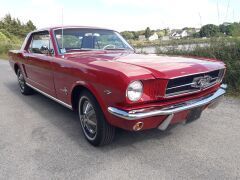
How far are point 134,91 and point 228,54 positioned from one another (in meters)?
3.93

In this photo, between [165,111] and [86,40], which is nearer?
[165,111]

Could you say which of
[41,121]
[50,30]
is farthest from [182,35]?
[41,121]

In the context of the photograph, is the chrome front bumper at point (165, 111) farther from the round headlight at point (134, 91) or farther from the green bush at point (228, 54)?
the green bush at point (228, 54)

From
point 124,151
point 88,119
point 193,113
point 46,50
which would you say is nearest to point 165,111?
point 193,113

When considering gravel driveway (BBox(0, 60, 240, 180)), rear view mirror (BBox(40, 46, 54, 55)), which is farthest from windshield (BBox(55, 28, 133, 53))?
gravel driveway (BBox(0, 60, 240, 180))

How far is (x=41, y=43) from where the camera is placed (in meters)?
4.89

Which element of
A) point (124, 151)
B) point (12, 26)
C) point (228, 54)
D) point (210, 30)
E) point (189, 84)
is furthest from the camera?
point (12, 26)

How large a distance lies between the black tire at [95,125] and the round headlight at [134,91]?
22.2 inches

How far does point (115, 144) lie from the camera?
344cm

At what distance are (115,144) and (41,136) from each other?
1.14m

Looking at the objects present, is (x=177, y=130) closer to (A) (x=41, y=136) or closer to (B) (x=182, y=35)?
(A) (x=41, y=136)

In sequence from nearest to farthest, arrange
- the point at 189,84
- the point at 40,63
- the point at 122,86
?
the point at 122,86 → the point at 189,84 → the point at 40,63

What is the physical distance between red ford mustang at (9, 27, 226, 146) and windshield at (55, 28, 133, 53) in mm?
16

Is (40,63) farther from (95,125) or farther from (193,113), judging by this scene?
(193,113)
